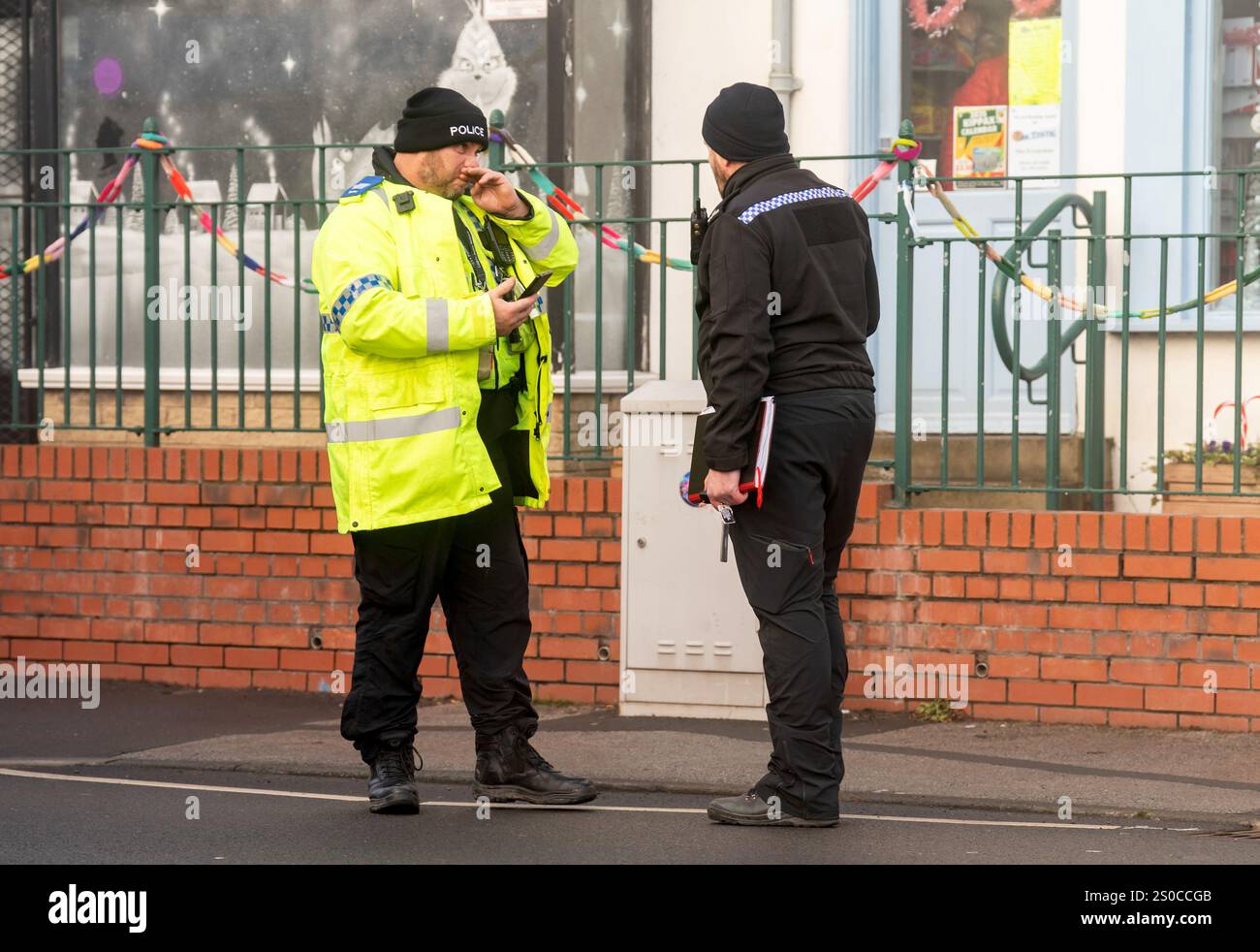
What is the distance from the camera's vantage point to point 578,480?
24.1ft

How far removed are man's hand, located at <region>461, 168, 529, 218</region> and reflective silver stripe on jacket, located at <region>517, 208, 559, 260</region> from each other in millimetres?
127

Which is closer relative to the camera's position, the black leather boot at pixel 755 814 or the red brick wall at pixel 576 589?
the black leather boot at pixel 755 814

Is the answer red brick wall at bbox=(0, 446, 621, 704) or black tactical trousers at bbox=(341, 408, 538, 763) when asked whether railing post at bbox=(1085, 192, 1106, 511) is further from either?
black tactical trousers at bbox=(341, 408, 538, 763)

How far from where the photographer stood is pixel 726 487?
509cm

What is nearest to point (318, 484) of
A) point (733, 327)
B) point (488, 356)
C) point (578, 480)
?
point (578, 480)

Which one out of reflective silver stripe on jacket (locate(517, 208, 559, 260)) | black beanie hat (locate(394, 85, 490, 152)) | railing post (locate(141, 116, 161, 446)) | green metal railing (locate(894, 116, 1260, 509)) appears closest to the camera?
black beanie hat (locate(394, 85, 490, 152))

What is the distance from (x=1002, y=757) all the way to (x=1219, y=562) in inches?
43.9

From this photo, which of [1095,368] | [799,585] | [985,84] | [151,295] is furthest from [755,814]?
[985,84]

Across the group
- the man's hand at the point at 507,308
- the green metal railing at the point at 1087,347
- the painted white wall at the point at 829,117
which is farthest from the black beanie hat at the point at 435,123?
the painted white wall at the point at 829,117

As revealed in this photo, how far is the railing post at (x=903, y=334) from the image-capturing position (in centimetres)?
703

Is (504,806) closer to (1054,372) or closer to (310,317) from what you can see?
(1054,372)

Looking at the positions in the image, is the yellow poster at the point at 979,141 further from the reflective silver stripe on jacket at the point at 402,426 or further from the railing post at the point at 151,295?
the reflective silver stripe on jacket at the point at 402,426

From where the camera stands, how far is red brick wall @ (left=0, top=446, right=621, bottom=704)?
7.36m

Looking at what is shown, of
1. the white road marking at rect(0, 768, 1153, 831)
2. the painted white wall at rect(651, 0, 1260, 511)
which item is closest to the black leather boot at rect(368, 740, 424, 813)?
the white road marking at rect(0, 768, 1153, 831)
